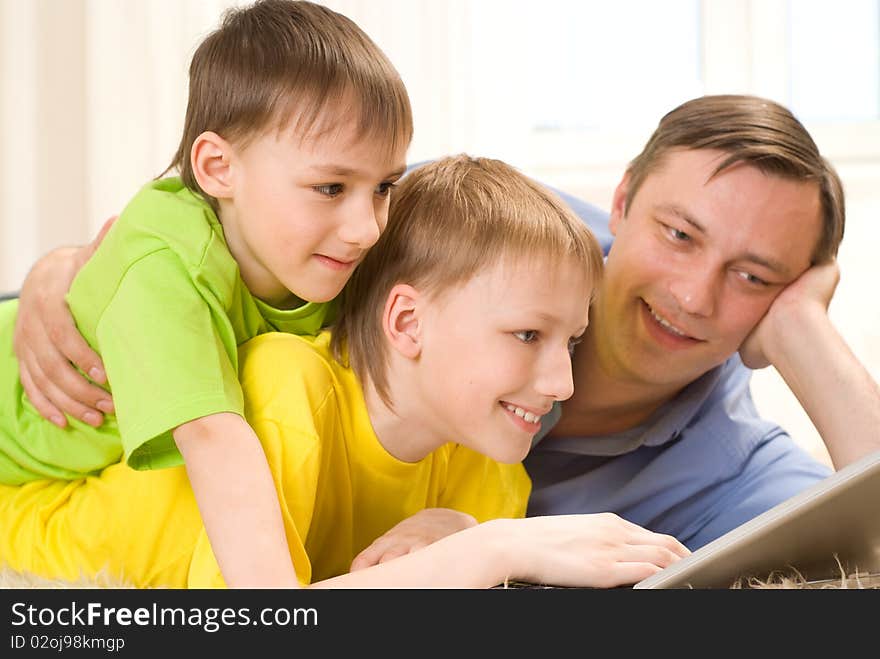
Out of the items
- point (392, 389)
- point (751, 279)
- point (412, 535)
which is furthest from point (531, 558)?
point (751, 279)

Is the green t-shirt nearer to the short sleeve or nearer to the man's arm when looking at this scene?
the short sleeve

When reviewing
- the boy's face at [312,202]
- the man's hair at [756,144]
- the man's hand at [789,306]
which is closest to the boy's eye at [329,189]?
the boy's face at [312,202]

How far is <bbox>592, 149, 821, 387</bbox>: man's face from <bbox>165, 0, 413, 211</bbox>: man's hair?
1.71ft

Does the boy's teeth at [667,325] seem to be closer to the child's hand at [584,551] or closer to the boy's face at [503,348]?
the boy's face at [503,348]

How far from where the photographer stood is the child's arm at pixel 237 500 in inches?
41.3

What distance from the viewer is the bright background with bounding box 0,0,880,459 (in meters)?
3.13

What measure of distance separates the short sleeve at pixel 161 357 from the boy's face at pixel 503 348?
24 centimetres

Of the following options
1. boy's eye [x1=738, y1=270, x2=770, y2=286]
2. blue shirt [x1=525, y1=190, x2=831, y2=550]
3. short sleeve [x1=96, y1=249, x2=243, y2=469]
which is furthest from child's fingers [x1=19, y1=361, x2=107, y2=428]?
boy's eye [x1=738, y1=270, x2=770, y2=286]

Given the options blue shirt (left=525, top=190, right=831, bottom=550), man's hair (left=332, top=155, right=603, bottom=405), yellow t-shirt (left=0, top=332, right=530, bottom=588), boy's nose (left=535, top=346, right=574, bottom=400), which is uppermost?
man's hair (left=332, top=155, right=603, bottom=405)

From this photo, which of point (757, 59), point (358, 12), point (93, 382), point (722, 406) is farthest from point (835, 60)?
point (93, 382)

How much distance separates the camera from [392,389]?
1.31m

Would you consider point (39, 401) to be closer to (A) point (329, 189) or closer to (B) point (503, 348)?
(A) point (329, 189)

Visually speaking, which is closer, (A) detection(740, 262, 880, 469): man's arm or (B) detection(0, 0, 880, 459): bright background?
(A) detection(740, 262, 880, 469): man's arm

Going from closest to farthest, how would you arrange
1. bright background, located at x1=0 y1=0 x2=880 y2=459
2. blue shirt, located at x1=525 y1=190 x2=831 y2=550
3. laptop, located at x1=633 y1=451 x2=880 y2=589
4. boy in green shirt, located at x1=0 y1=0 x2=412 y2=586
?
laptop, located at x1=633 y1=451 x2=880 y2=589 < boy in green shirt, located at x1=0 y1=0 x2=412 y2=586 < blue shirt, located at x1=525 y1=190 x2=831 y2=550 < bright background, located at x1=0 y1=0 x2=880 y2=459
